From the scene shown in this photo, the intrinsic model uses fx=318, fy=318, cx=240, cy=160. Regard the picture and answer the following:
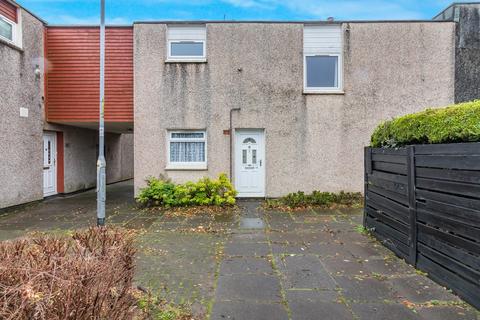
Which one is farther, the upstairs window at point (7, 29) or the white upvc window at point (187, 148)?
the white upvc window at point (187, 148)

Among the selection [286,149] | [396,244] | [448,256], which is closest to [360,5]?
[286,149]

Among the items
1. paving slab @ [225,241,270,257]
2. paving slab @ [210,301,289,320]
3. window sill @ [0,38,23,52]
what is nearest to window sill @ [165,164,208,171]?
paving slab @ [225,241,270,257]

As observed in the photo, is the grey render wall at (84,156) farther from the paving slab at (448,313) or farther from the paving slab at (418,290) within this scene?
the paving slab at (448,313)

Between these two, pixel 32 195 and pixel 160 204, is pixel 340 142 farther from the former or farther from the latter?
pixel 32 195

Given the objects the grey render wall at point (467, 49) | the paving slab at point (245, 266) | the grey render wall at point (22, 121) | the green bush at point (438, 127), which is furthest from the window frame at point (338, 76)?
the grey render wall at point (22, 121)

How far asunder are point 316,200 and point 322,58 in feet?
14.4

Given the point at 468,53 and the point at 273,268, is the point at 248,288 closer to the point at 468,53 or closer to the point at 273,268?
the point at 273,268

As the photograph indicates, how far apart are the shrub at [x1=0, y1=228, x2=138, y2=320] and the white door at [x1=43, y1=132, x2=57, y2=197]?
886 centimetres

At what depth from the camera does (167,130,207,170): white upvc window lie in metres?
9.73

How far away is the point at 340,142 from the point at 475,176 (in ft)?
21.2

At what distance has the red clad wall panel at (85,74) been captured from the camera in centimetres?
985

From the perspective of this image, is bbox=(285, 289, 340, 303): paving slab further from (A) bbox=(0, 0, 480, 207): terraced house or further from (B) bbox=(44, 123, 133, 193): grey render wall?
(B) bbox=(44, 123, 133, 193): grey render wall

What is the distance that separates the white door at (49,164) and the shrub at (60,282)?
29.1ft

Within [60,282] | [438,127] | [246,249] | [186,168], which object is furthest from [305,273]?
[186,168]
